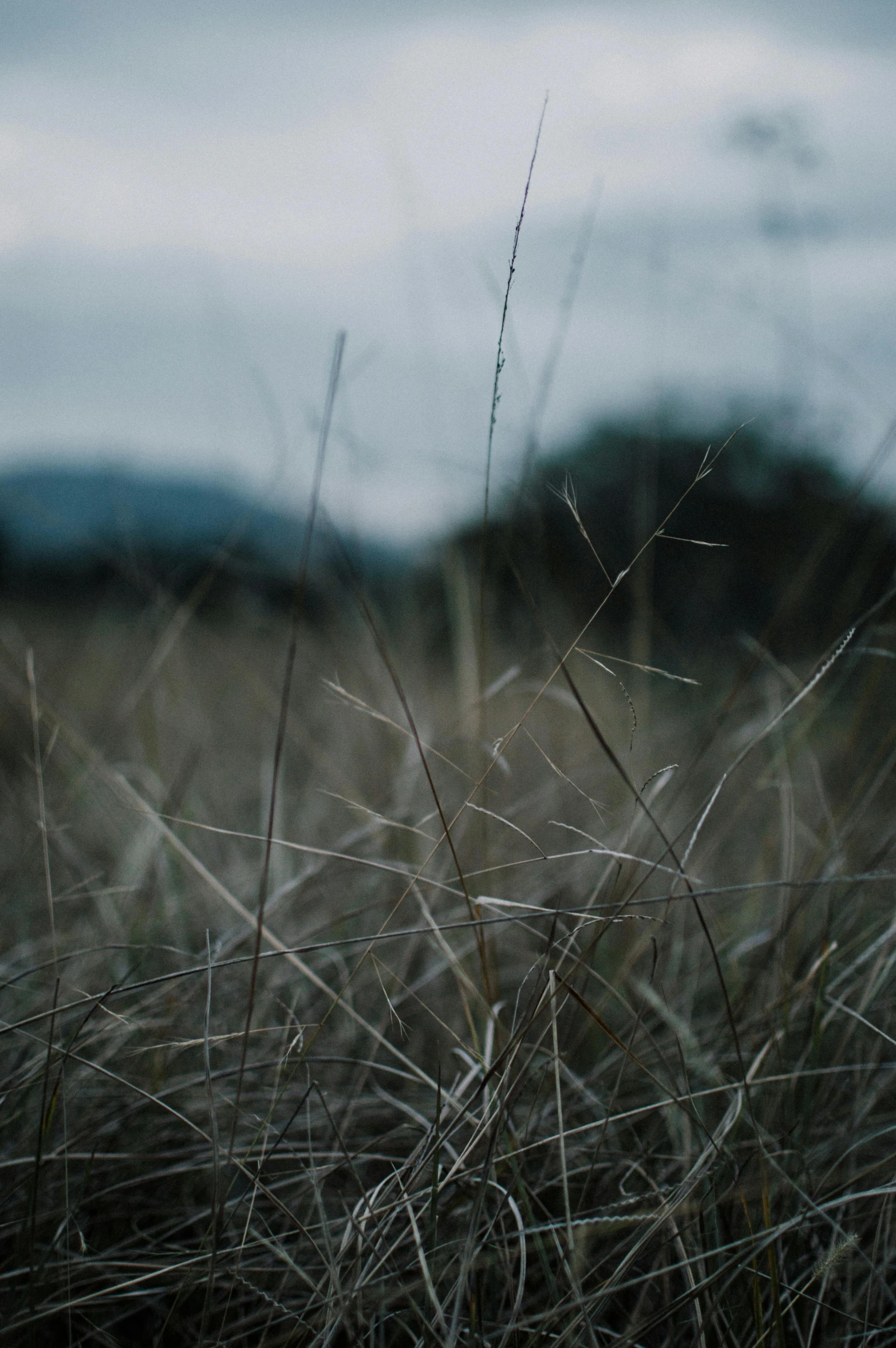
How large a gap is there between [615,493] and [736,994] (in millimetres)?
2086

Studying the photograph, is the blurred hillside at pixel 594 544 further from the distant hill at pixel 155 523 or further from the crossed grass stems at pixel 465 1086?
the crossed grass stems at pixel 465 1086

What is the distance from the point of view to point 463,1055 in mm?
602

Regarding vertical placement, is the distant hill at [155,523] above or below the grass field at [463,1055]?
above

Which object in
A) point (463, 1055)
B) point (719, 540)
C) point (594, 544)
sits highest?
point (594, 544)

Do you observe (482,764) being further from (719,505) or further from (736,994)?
(719,505)

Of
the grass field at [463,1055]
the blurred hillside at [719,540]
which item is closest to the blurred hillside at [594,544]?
the blurred hillside at [719,540]

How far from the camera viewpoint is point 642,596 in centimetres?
103

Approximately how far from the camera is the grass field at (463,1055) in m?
0.45

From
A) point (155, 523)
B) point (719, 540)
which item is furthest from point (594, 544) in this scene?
point (719, 540)

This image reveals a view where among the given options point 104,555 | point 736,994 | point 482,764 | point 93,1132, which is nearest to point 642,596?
point 482,764

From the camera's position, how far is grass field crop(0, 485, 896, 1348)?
450 mm

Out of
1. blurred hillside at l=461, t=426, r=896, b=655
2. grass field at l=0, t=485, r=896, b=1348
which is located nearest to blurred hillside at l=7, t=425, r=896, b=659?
blurred hillside at l=461, t=426, r=896, b=655

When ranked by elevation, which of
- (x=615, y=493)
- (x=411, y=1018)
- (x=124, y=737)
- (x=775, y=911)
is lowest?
(x=124, y=737)

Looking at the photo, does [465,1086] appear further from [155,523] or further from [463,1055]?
[155,523]
